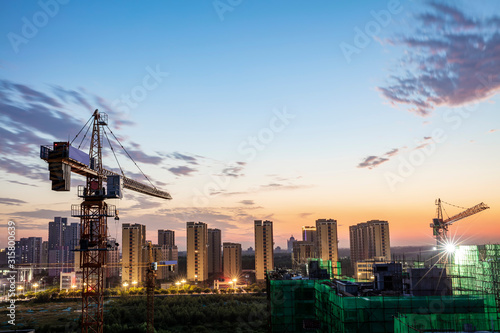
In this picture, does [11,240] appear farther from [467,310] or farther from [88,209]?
[467,310]

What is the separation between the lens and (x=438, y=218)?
88312 millimetres

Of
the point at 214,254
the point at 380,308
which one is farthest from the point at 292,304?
the point at 214,254

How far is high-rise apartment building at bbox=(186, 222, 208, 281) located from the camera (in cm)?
9219

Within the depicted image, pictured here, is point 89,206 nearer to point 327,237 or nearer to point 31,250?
point 327,237

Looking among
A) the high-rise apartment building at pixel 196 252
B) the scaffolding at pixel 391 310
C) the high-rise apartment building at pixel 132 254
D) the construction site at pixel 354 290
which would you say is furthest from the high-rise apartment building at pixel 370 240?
the scaffolding at pixel 391 310

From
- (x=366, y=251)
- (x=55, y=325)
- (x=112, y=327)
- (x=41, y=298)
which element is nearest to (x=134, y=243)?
(x=41, y=298)

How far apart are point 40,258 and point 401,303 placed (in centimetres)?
14878

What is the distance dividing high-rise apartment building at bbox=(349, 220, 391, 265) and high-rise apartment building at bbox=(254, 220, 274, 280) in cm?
2054

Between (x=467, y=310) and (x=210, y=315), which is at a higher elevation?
(x=467, y=310)

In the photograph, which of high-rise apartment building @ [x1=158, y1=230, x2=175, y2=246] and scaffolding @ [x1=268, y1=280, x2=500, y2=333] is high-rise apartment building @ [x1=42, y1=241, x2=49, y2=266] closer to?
high-rise apartment building @ [x1=158, y1=230, x2=175, y2=246]

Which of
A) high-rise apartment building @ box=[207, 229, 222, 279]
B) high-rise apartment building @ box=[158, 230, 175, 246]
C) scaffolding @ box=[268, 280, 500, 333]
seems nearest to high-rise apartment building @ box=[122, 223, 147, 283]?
high-rise apartment building @ box=[207, 229, 222, 279]

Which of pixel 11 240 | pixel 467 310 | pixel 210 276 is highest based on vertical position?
pixel 11 240

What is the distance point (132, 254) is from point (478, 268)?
71.2 metres

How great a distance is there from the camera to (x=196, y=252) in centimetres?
9450
